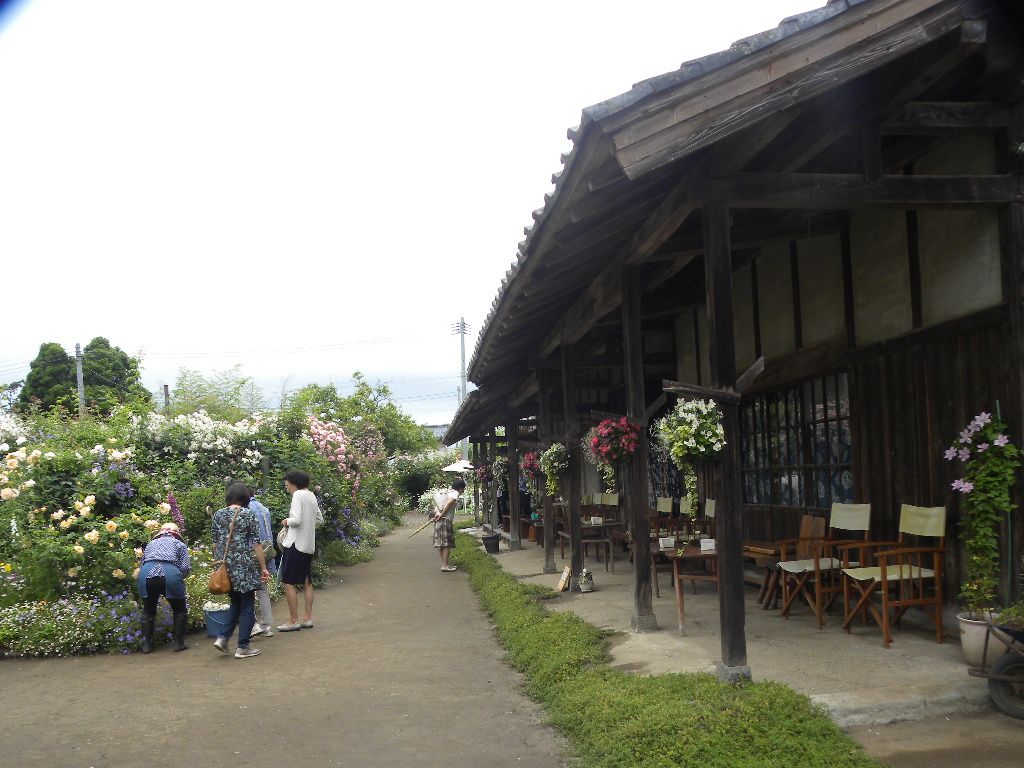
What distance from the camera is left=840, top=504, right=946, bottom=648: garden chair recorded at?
5.63 metres

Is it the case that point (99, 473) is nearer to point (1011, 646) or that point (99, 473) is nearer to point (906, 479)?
point (906, 479)

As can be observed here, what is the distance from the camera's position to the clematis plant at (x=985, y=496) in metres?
5.06

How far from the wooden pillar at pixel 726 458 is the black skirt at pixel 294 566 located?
16.6ft

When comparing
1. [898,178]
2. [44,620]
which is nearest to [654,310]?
[898,178]

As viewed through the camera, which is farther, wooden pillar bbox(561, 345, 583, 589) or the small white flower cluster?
the small white flower cluster

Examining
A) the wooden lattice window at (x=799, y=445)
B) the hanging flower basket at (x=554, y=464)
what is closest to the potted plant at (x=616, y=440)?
the wooden lattice window at (x=799, y=445)

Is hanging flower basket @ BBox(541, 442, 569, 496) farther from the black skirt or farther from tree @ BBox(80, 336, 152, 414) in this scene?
tree @ BBox(80, 336, 152, 414)

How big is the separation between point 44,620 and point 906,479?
7.79m

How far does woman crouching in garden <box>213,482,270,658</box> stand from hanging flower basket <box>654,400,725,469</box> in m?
4.10

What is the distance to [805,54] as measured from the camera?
4555 millimetres

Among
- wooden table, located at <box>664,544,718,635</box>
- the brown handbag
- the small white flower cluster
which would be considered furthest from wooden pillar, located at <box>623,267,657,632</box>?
the small white flower cluster

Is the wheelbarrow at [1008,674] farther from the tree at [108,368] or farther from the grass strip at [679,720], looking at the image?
the tree at [108,368]

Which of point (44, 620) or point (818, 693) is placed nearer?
point (818, 693)

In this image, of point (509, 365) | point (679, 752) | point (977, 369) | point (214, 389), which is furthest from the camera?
point (214, 389)
